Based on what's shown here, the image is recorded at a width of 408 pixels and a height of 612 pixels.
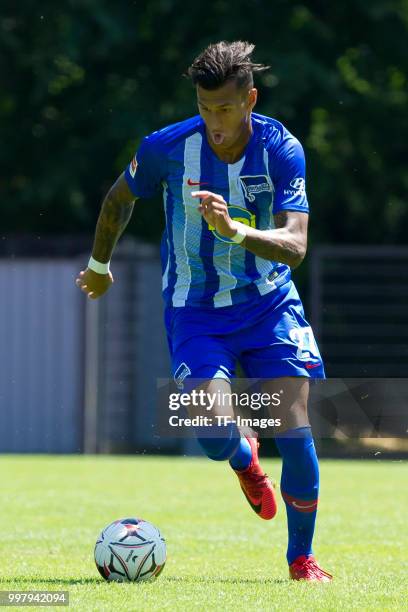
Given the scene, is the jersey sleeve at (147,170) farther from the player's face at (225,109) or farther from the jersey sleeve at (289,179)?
the jersey sleeve at (289,179)

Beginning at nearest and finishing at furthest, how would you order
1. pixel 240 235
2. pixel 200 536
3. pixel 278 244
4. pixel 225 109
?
pixel 240 235
pixel 278 244
pixel 225 109
pixel 200 536

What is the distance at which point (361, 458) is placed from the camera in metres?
16.0

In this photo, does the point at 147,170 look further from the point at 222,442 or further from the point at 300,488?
the point at 300,488

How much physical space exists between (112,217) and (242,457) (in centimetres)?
134

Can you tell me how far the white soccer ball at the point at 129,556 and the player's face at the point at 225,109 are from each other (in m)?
1.84

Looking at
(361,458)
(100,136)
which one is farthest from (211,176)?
(100,136)

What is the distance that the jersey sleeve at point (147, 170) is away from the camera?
6.14m

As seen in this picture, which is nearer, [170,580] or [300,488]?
[170,580]

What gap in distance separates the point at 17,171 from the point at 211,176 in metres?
15.1

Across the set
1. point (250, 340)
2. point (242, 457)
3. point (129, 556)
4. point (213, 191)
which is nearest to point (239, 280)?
point (250, 340)

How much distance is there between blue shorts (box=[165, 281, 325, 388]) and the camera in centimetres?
607

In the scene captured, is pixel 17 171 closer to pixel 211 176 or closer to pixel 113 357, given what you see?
pixel 113 357

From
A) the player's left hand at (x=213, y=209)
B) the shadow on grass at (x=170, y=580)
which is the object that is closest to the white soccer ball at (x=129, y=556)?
the shadow on grass at (x=170, y=580)

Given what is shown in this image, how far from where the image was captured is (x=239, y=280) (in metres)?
6.15
